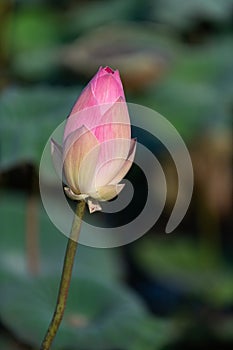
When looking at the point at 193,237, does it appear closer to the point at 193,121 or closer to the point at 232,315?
the point at 193,121

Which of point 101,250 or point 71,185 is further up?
point 101,250

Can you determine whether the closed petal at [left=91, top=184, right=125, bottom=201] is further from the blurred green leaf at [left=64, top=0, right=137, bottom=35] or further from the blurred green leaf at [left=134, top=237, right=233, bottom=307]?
the blurred green leaf at [left=64, top=0, right=137, bottom=35]

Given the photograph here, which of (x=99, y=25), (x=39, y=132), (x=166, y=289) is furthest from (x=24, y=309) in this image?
(x=99, y=25)

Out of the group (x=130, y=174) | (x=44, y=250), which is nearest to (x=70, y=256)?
(x=44, y=250)

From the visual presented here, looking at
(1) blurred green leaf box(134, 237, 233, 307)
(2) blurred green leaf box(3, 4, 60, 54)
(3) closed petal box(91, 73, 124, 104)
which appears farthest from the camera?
(2) blurred green leaf box(3, 4, 60, 54)

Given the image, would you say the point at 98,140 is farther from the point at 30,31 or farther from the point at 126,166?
the point at 30,31

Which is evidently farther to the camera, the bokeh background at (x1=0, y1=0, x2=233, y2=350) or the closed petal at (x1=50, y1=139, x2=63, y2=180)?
the bokeh background at (x1=0, y1=0, x2=233, y2=350)

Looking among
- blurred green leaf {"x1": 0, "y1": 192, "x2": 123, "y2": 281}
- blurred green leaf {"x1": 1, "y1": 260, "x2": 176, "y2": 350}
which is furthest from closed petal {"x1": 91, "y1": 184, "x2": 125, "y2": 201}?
blurred green leaf {"x1": 0, "y1": 192, "x2": 123, "y2": 281}
